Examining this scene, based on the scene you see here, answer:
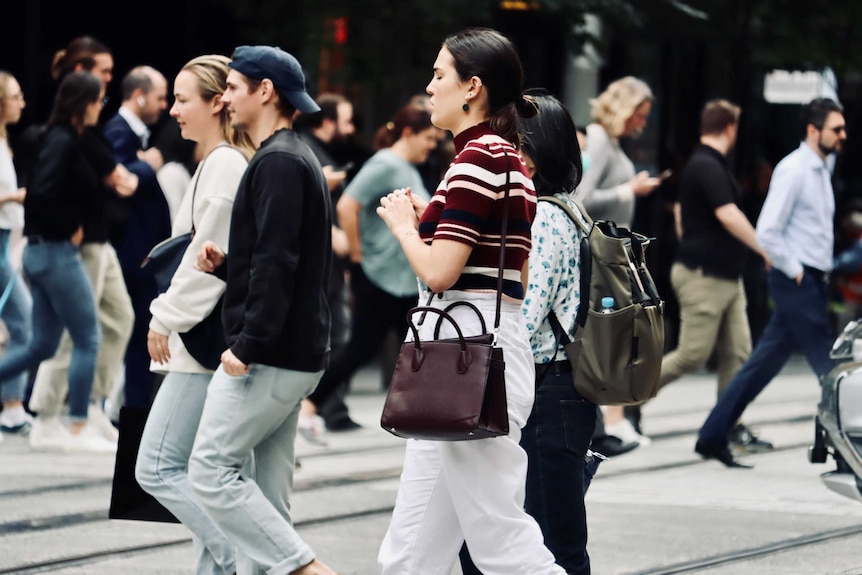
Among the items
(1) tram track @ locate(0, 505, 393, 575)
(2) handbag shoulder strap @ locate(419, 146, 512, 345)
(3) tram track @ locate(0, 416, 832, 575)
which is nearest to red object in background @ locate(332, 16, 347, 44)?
(3) tram track @ locate(0, 416, 832, 575)

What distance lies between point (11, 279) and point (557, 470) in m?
5.72

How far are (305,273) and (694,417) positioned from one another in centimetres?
702

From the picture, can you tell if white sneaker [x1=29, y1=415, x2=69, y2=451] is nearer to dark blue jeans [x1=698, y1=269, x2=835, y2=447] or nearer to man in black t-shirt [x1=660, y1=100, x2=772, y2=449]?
man in black t-shirt [x1=660, y1=100, x2=772, y2=449]

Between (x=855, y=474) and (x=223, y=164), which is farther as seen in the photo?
(x=855, y=474)

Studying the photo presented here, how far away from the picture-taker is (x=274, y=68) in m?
5.43

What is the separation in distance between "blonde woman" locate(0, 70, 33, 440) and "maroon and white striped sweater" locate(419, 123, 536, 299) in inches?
226

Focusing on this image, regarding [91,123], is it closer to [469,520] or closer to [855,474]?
[855,474]

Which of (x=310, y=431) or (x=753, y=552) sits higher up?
(x=753, y=552)

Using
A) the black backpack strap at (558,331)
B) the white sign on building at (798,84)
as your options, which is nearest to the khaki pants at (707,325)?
the black backpack strap at (558,331)

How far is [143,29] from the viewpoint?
1471cm

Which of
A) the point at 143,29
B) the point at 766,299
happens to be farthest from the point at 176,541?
the point at 766,299

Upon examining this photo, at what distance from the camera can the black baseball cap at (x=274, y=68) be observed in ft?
17.8

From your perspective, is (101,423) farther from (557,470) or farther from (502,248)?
(502,248)

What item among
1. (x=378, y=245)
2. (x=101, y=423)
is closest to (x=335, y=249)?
(x=378, y=245)
